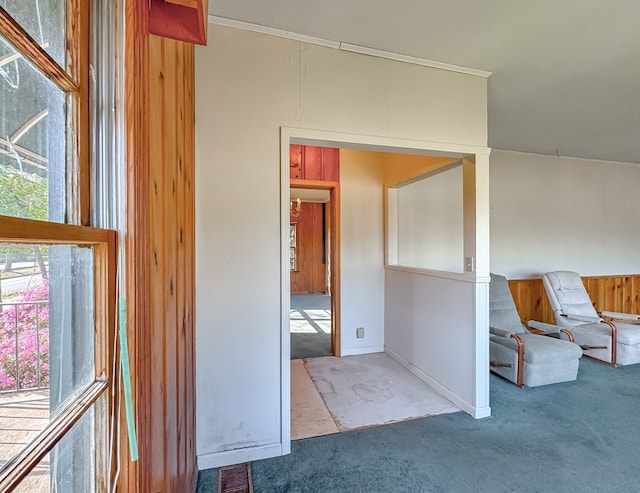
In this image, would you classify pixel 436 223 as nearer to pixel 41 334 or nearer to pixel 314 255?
pixel 41 334

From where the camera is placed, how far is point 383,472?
1.77 m

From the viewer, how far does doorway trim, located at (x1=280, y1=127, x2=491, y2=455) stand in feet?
6.38

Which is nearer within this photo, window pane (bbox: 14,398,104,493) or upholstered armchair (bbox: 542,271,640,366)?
window pane (bbox: 14,398,104,493)

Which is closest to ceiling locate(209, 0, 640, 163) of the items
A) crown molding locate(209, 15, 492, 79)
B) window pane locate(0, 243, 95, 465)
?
crown molding locate(209, 15, 492, 79)

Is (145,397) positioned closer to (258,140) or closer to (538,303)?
(258,140)

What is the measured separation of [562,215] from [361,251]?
3215 mm

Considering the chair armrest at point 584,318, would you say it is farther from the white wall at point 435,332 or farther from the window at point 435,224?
the white wall at point 435,332

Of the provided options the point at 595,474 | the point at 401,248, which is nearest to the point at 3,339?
the point at 595,474

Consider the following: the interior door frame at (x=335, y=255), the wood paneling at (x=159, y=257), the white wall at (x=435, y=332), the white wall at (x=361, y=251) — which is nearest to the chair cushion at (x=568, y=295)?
the white wall at (x=435, y=332)

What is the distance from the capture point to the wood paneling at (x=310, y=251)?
9.15 meters

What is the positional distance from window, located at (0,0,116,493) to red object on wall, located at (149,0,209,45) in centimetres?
20

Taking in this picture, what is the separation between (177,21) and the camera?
81 cm

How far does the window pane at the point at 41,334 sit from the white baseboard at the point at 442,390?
2538 millimetres

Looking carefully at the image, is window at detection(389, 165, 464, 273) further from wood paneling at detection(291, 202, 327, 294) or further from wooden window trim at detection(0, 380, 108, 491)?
wood paneling at detection(291, 202, 327, 294)
